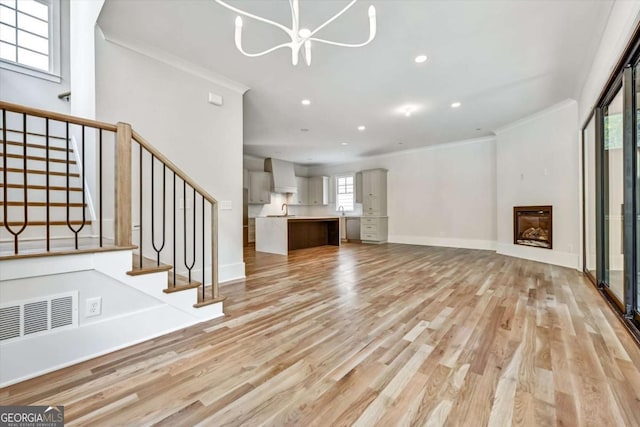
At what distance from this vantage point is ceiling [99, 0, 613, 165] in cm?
244

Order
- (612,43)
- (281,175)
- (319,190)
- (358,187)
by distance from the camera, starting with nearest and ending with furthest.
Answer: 1. (612,43)
2. (358,187)
3. (281,175)
4. (319,190)

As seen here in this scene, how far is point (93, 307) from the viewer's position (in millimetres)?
1893

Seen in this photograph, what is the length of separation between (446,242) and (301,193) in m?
5.20

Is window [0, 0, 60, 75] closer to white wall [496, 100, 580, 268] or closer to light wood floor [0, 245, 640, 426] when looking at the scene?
light wood floor [0, 245, 640, 426]

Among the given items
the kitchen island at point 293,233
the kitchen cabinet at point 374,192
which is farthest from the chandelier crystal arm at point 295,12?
the kitchen cabinet at point 374,192

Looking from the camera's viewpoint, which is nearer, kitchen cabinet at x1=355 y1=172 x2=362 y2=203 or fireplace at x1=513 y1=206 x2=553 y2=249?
fireplace at x1=513 y1=206 x2=553 y2=249

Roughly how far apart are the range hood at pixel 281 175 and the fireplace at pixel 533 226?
624 cm

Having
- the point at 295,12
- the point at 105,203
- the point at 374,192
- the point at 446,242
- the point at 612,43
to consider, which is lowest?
the point at 446,242

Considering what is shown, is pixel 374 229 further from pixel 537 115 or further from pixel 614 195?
pixel 614 195

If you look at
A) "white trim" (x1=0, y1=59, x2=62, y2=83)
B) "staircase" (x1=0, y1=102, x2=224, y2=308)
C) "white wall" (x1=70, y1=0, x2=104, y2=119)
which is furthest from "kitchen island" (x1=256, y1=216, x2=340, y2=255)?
"white trim" (x1=0, y1=59, x2=62, y2=83)

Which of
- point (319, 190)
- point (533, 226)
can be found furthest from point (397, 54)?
point (319, 190)

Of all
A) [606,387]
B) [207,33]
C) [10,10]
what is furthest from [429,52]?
[10,10]

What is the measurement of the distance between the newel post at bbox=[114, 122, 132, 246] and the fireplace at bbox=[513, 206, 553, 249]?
632 cm

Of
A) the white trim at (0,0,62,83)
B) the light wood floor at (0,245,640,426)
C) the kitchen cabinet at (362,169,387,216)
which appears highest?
the white trim at (0,0,62,83)
